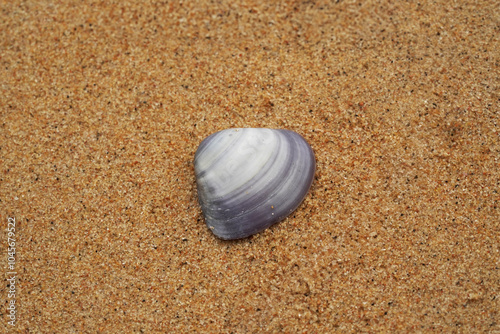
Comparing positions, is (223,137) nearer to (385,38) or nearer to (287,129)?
(287,129)

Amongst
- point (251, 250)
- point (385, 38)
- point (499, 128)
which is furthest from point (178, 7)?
point (499, 128)

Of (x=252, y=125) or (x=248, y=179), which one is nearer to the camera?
(x=248, y=179)

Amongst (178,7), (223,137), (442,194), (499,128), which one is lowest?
(442,194)
